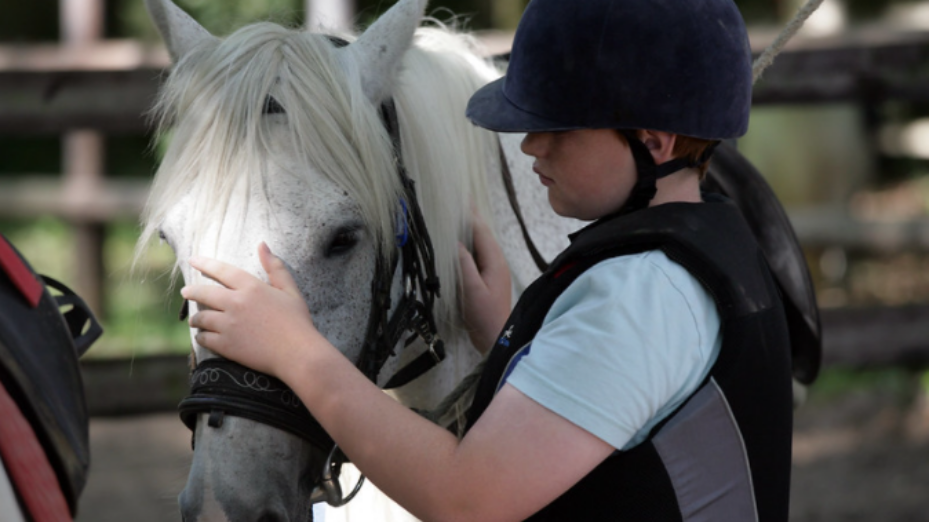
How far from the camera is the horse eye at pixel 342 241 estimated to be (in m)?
1.42

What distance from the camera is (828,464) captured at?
522 centimetres

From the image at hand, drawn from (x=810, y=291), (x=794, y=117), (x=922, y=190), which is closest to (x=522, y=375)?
(x=810, y=291)

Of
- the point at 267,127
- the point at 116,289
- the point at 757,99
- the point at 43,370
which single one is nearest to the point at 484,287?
the point at 267,127

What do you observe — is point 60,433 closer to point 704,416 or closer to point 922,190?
point 704,416

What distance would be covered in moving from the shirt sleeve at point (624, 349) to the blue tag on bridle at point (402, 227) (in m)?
0.40

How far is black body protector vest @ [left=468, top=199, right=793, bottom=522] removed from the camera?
3.84 ft

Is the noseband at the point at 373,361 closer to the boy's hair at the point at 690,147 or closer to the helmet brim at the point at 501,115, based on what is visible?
the helmet brim at the point at 501,115

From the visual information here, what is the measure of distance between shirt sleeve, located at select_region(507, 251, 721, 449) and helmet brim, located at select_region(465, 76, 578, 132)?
197 millimetres

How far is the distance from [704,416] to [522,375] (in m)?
0.23

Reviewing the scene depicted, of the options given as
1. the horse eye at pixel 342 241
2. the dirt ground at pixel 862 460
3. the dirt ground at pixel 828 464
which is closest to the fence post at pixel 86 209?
the dirt ground at pixel 828 464

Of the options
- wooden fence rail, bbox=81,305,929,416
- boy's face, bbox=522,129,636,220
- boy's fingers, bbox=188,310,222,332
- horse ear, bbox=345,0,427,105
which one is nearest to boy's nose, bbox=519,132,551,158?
boy's face, bbox=522,129,636,220

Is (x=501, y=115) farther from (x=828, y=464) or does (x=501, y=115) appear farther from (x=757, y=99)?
(x=828, y=464)

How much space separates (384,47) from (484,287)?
45 centimetres

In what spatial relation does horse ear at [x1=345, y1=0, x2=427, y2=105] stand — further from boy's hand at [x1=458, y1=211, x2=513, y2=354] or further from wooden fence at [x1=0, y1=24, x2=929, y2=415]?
wooden fence at [x1=0, y1=24, x2=929, y2=415]
